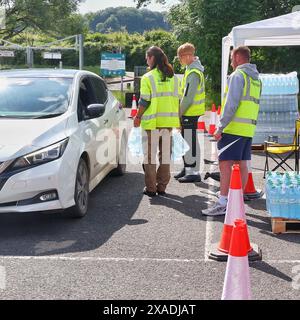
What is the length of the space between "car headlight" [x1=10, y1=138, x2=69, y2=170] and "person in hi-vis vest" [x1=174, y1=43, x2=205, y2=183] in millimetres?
2620

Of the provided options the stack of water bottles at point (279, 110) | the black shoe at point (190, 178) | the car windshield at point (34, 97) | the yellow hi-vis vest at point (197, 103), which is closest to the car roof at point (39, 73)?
the car windshield at point (34, 97)

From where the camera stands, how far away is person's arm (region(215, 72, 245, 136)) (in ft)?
19.0

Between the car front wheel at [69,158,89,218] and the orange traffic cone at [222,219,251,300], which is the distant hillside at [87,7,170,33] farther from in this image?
the orange traffic cone at [222,219,251,300]

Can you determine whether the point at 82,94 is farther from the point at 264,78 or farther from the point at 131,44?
the point at 131,44

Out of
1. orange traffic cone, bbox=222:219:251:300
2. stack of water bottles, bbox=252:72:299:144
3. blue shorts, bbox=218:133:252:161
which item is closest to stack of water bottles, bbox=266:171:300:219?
blue shorts, bbox=218:133:252:161

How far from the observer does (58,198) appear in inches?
216

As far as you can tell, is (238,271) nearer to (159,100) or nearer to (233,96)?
(233,96)

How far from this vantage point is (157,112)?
6988mm

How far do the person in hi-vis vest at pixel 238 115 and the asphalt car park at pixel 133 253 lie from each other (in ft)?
2.26

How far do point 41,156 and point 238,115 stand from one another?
217cm

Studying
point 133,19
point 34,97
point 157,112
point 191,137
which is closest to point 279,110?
point 191,137

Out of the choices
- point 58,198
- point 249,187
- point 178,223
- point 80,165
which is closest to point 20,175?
point 58,198

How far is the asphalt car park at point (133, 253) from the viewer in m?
4.15

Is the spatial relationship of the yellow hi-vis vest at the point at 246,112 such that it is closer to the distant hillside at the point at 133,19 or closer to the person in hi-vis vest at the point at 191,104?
the person in hi-vis vest at the point at 191,104
